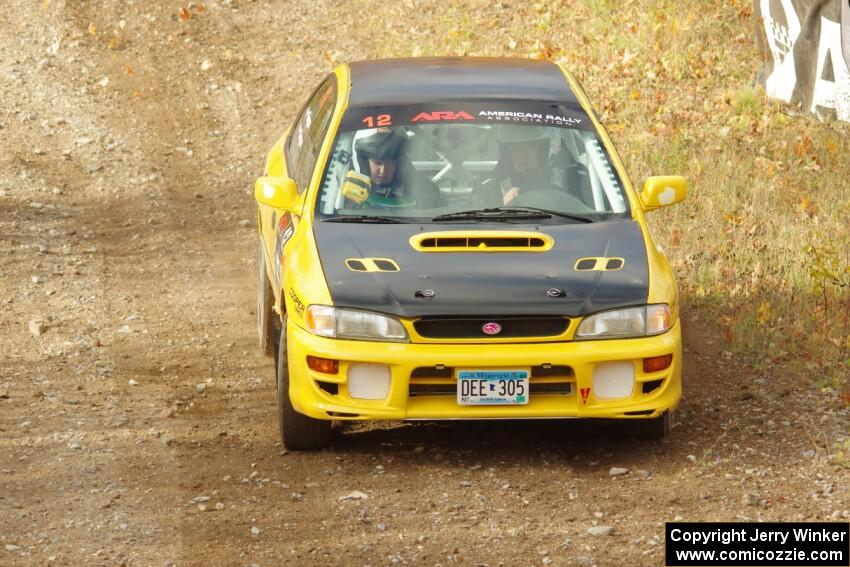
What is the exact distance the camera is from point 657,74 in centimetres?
1495

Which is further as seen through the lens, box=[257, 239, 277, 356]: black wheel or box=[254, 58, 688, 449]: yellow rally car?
box=[257, 239, 277, 356]: black wheel

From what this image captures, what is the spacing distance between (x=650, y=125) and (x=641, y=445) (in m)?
6.86

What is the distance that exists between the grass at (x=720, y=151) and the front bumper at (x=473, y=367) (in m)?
2.10

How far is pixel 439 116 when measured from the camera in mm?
7648

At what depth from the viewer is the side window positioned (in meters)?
Result: 7.77

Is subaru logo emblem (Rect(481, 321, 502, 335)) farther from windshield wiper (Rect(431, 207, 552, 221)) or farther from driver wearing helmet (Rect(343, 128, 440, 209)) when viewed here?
driver wearing helmet (Rect(343, 128, 440, 209))

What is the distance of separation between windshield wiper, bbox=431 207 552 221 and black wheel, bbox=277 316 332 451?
1010mm

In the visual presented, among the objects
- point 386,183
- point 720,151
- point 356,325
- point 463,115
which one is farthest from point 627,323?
point 720,151

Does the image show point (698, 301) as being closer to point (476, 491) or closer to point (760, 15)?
point (476, 491)

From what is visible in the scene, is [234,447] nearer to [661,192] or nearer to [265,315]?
[265,315]

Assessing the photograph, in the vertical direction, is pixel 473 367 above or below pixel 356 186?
below

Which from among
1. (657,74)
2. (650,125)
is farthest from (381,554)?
(657,74)

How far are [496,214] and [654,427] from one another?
134 centimetres

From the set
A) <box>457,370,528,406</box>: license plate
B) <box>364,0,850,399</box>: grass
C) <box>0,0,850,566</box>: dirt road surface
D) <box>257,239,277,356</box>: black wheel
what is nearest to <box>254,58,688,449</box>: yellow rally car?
<box>457,370,528,406</box>: license plate
